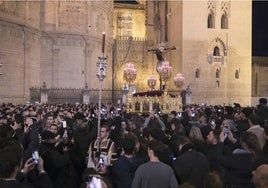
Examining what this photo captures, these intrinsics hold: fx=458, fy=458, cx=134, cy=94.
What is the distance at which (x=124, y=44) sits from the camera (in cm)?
5025

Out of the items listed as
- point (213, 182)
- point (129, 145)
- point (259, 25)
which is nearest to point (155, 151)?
point (129, 145)

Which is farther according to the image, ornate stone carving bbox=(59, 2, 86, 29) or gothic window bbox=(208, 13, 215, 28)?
gothic window bbox=(208, 13, 215, 28)

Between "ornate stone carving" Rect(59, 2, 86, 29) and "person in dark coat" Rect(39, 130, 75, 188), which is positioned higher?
"ornate stone carving" Rect(59, 2, 86, 29)

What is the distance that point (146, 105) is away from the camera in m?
27.0

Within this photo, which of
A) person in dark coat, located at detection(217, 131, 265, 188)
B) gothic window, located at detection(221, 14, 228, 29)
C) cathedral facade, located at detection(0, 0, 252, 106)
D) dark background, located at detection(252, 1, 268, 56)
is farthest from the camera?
dark background, located at detection(252, 1, 268, 56)

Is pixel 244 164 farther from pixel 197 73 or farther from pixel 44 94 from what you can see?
pixel 197 73

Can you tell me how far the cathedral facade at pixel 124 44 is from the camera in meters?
36.7

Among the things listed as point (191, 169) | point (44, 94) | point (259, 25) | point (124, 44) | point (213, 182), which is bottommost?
point (191, 169)

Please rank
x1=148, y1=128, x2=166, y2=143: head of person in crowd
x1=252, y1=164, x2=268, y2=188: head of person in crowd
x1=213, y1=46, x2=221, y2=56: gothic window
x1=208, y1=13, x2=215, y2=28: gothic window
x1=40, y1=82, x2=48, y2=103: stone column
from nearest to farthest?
x1=252, y1=164, x2=268, y2=188: head of person in crowd < x1=148, y1=128, x2=166, y2=143: head of person in crowd < x1=40, y1=82, x2=48, y2=103: stone column < x1=213, y1=46, x2=221, y2=56: gothic window < x1=208, y1=13, x2=215, y2=28: gothic window

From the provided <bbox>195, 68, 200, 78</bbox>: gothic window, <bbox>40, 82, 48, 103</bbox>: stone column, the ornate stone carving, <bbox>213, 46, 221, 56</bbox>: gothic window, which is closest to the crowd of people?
<bbox>40, 82, 48, 103</bbox>: stone column

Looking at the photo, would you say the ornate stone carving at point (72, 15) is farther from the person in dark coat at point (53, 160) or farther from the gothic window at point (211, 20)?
the person in dark coat at point (53, 160)

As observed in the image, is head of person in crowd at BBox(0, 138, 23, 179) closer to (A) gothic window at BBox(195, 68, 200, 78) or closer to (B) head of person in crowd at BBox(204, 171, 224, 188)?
(B) head of person in crowd at BBox(204, 171, 224, 188)

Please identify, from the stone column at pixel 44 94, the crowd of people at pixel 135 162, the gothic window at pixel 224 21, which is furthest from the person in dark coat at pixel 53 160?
the gothic window at pixel 224 21

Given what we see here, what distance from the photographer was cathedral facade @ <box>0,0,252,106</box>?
3669 centimetres
